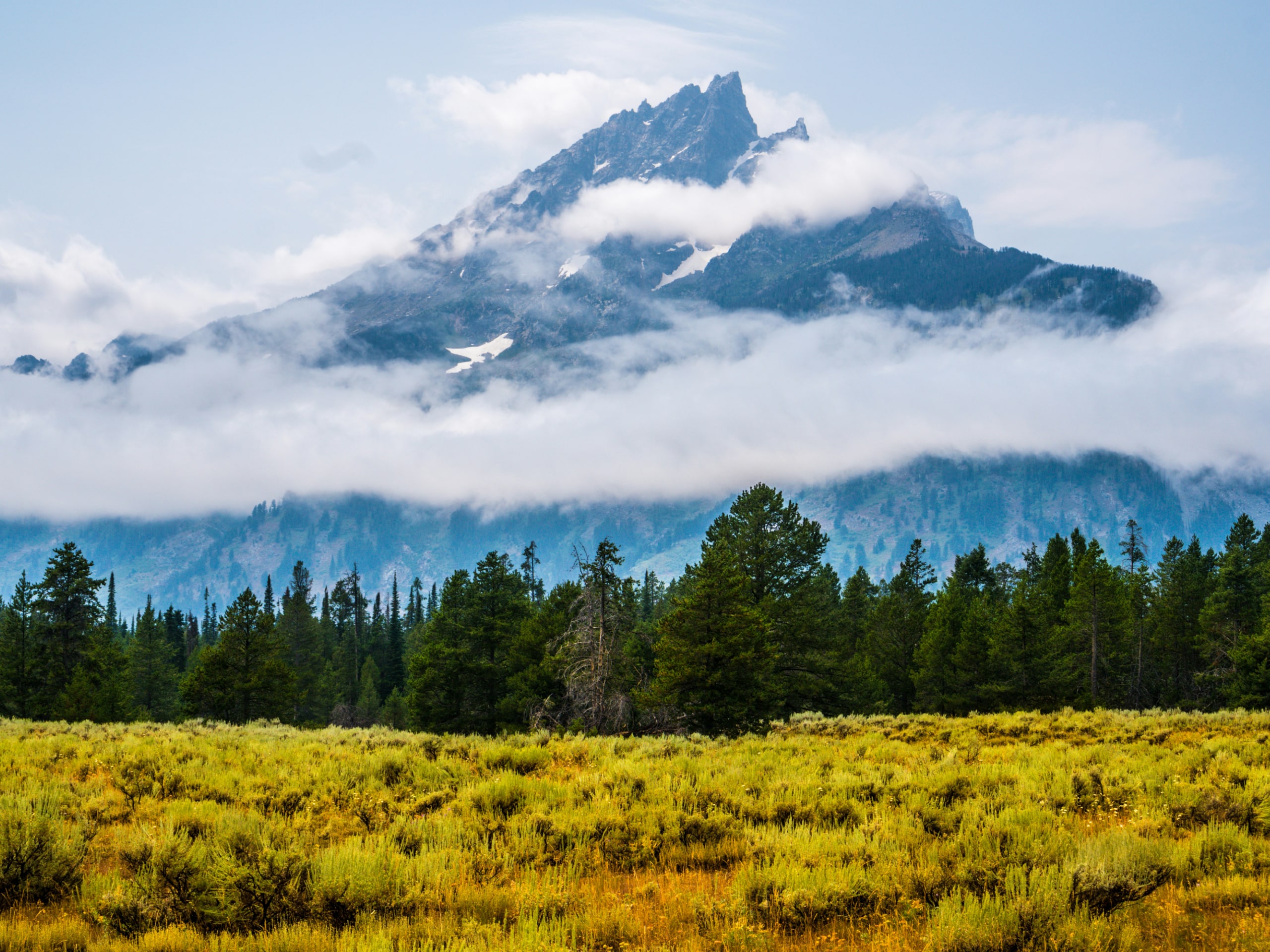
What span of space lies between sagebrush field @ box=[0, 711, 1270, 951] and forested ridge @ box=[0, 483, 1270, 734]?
16490 mm

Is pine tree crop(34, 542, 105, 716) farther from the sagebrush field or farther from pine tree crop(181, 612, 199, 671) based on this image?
the sagebrush field

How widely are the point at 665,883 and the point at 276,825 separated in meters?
3.94

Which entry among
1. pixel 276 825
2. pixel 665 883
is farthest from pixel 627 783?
pixel 276 825

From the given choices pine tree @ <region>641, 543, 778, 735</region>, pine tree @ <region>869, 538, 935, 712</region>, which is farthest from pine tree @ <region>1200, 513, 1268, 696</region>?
pine tree @ <region>641, 543, 778, 735</region>

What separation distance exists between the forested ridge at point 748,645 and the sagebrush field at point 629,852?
16490 mm

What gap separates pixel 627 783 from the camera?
371 inches

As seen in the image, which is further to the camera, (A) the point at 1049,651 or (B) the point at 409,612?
(B) the point at 409,612

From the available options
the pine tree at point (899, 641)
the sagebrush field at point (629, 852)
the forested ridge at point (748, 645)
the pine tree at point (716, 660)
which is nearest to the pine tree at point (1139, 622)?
the forested ridge at point (748, 645)

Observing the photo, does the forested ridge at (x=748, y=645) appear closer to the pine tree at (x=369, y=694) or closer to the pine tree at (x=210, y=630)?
the pine tree at (x=369, y=694)

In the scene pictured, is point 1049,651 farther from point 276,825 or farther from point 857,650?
point 276,825

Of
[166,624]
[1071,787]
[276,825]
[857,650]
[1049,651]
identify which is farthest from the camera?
[166,624]

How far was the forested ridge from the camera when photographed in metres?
28.9

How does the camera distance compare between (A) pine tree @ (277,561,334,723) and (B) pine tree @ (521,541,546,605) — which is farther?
(B) pine tree @ (521,541,546,605)

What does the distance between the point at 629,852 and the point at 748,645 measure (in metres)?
19.9
